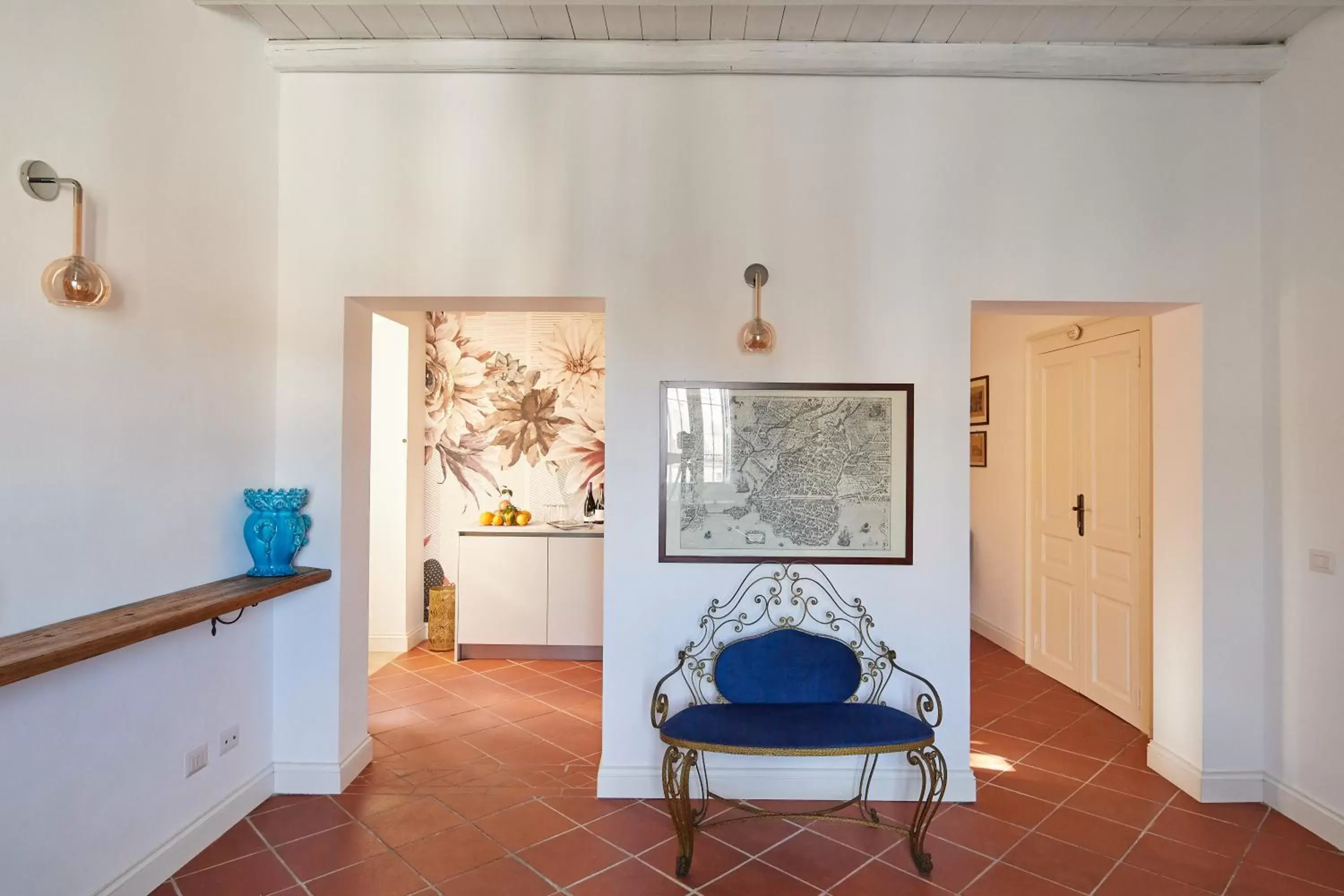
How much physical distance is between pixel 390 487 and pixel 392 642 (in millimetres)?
1182

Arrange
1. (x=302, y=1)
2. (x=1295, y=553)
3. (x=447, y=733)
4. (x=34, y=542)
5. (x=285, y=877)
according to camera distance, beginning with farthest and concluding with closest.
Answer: (x=447, y=733)
(x=1295, y=553)
(x=302, y=1)
(x=285, y=877)
(x=34, y=542)

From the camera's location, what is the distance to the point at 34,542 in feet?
6.46

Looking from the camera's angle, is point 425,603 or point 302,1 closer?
point 302,1

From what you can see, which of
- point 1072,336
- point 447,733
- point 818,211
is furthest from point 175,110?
point 1072,336

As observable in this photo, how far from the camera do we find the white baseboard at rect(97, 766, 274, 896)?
2227 millimetres

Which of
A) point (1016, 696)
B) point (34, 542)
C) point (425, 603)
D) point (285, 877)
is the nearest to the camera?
point (34, 542)

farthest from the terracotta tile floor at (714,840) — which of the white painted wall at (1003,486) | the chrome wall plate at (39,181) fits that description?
the chrome wall plate at (39,181)

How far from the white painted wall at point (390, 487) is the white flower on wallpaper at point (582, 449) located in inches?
44.8

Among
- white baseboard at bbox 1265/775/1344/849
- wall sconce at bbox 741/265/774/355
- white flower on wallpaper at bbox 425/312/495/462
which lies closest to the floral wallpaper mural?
white flower on wallpaper at bbox 425/312/495/462

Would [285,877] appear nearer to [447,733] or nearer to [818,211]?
[447,733]

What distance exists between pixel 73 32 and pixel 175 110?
1.36 feet

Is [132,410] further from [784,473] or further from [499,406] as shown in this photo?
[499,406]

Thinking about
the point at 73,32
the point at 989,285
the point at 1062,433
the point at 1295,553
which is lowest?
the point at 1295,553

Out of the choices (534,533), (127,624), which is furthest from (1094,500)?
(127,624)
